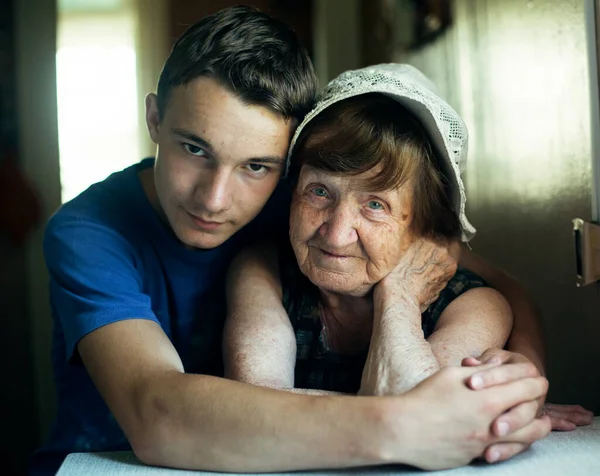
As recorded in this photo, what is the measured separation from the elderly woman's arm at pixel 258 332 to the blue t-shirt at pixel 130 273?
0.09 metres

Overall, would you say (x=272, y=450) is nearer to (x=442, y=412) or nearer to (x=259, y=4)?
(x=442, y=412)

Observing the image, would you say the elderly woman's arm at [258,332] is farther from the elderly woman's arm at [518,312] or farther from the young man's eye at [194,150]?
the elderly woman's arm at [518,312]

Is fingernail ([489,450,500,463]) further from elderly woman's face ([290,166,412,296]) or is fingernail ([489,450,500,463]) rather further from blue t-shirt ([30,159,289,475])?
blue t-shirt ([30,159,289,475])

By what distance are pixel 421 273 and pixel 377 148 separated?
9.8 inches

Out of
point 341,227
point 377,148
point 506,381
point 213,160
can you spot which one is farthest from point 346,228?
point 506,381

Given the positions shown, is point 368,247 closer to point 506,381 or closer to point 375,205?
point 375,205

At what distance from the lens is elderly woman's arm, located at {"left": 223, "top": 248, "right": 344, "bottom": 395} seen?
116 centimetres

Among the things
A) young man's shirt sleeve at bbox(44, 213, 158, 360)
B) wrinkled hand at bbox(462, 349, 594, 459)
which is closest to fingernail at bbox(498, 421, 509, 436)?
wrinkled hand at bbox(462, 349, 594, 459)

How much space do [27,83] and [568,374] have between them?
50.9 inches

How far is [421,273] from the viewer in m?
1.29

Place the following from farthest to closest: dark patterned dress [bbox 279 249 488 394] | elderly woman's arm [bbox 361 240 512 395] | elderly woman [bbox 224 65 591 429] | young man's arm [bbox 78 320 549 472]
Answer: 1. dark patterned dress [bbox 279 249 488 394]
2. elderly woman [bbox 224 65 591 429]
3. elderly woman's arm [bbox 361 240 512 395]
4. young man's arm [bbox 78 320 549 472]

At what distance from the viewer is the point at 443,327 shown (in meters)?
1.22

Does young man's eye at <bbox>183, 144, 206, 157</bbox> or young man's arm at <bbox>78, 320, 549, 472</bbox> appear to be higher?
young man's eye at <bbox>183, 144, 206, 157</bbox>

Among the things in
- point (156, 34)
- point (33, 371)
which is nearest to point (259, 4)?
point (156, 34)
